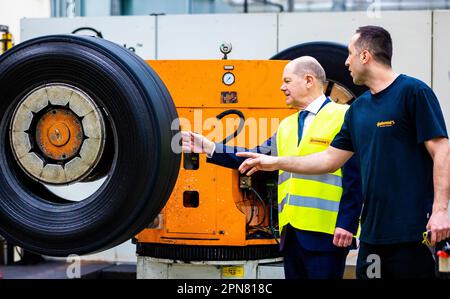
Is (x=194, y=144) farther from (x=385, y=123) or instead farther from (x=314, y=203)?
(x=385, y=123)

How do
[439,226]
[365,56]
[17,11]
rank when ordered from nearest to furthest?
1. [439,226]
2. [365,56]
3. [17,11]

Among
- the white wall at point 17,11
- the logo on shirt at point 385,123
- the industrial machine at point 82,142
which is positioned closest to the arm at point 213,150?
the industrial machine at point 82,142

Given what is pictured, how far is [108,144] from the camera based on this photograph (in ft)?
10.8

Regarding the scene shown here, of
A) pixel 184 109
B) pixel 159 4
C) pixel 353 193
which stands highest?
pixel 159 4

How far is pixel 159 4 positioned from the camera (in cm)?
901

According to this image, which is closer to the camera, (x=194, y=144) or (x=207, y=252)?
(x=194, y=144)

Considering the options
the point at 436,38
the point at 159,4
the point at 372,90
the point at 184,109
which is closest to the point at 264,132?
the point at 184,109

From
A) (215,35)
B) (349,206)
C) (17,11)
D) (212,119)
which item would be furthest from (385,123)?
(17,11)

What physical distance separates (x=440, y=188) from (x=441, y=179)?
1.2 inches

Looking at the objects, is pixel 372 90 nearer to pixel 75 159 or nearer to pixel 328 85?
pixel 75 159

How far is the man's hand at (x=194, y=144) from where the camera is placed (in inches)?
137

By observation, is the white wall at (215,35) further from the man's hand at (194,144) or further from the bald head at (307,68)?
the man's hand at (194,144)

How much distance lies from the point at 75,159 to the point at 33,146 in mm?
196

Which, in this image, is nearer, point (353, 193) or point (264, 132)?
point (353, 193)
